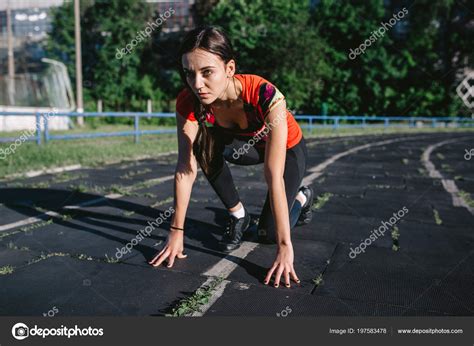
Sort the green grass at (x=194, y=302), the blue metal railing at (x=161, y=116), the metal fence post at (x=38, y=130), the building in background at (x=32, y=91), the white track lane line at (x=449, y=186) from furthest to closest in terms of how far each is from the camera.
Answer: the building in background at (x=32, y=91) < the blue metal railing at (x=161, y=116) < the metal fence post at (x=38, y=130) < the white track lane line at (x=449, y=186) < the green grass at (x=194, y=302)

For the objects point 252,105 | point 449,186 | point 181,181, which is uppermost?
point 252,105

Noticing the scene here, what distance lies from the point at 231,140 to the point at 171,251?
899 millimetres

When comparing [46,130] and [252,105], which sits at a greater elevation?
[252,105]

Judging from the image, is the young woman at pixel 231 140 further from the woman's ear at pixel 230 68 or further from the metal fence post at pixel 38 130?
the metal fence post at pixel 38 130

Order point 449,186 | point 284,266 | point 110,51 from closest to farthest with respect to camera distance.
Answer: point 284,266
point 449,186
point 110,51

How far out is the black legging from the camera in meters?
2.84

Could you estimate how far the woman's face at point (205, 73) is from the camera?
7.04ft

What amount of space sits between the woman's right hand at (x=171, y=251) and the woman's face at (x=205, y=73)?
862 mm

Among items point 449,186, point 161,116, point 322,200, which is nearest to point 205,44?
point 322,200

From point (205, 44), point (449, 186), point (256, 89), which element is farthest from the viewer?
point (449, 186)

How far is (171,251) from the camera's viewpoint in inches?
100

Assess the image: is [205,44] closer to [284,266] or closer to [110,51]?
[284,266]

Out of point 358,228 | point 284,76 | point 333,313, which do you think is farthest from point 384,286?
point 284,76


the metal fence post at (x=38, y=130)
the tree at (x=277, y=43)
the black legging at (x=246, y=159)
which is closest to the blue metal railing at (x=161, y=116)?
the metal fence post at (x=38, y=130)
